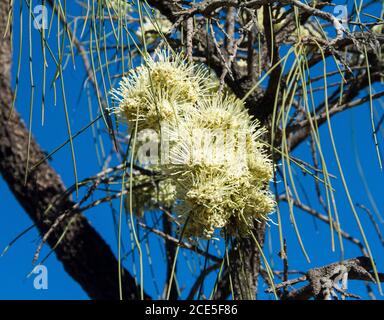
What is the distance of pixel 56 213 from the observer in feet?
5.17

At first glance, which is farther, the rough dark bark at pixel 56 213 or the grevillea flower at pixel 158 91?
the rough dark bark at pixel 56 213

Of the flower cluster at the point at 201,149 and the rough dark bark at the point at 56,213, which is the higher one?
the rough dark bark at the point at 56,213

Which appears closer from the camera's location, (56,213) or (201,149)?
(201,149)

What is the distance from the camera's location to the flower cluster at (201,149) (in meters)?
0.74

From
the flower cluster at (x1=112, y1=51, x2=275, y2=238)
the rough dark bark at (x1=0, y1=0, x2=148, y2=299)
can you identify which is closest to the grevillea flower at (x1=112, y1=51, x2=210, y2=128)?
the flower cluster at (x1=112, y1=51, x2=275, y2=238)

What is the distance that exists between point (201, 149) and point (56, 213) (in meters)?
0.92

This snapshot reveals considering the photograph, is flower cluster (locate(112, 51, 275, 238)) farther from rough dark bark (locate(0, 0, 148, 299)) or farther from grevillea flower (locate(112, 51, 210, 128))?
rough dark bark (locate(0, 0, 148, 299))

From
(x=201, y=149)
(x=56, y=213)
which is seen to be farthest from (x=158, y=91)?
(x=56, y=213)

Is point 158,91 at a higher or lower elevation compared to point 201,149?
higher

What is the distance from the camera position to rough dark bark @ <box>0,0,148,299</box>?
1647 millimetres

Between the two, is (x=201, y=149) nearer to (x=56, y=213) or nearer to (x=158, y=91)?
(x=158, y=91)

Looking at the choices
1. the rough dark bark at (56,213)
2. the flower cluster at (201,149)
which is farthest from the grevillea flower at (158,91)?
the rough dark bark at (56,213)

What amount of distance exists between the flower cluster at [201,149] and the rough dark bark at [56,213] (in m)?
0.83

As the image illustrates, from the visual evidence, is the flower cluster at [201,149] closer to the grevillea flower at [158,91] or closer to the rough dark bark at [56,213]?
the grevillea flower at [158,91]
